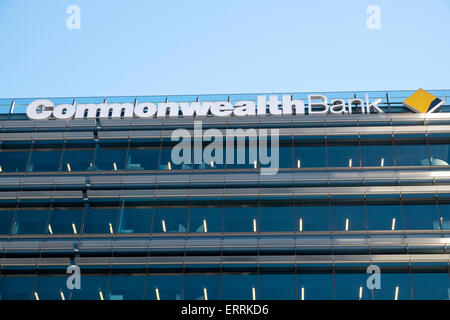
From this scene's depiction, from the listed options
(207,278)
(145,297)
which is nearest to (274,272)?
(207,278)

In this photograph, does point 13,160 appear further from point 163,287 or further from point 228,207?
point 228,207

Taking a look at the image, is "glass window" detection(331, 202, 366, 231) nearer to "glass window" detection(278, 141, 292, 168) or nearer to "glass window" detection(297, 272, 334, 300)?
"glass window" detection(297, 272, 334, 300)

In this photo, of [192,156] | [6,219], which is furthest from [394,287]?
[6,219]

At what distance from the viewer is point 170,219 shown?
38688 mm

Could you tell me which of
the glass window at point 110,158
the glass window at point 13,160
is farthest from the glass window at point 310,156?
the glass window at point 13,160

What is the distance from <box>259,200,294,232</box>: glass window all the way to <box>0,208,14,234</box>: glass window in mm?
16189

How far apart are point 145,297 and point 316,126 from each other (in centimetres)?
1675

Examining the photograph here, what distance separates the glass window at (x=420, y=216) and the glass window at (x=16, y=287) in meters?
23.3

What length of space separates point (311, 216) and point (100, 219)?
13.5m

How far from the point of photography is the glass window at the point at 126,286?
35750 millimetres

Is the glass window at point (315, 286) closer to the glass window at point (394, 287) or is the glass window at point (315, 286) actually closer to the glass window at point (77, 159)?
the glass window at point (394, 287)

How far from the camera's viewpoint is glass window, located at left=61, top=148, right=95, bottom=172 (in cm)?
4131

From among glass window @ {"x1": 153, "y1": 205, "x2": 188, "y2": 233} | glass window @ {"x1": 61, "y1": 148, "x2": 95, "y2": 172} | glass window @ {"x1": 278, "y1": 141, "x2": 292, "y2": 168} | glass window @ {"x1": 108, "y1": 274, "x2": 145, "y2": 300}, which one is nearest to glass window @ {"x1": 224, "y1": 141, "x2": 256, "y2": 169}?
→ glass window @ {"x1": 278, "y1": 141, "x2": 292, "y2": 168}

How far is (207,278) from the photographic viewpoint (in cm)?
3631
